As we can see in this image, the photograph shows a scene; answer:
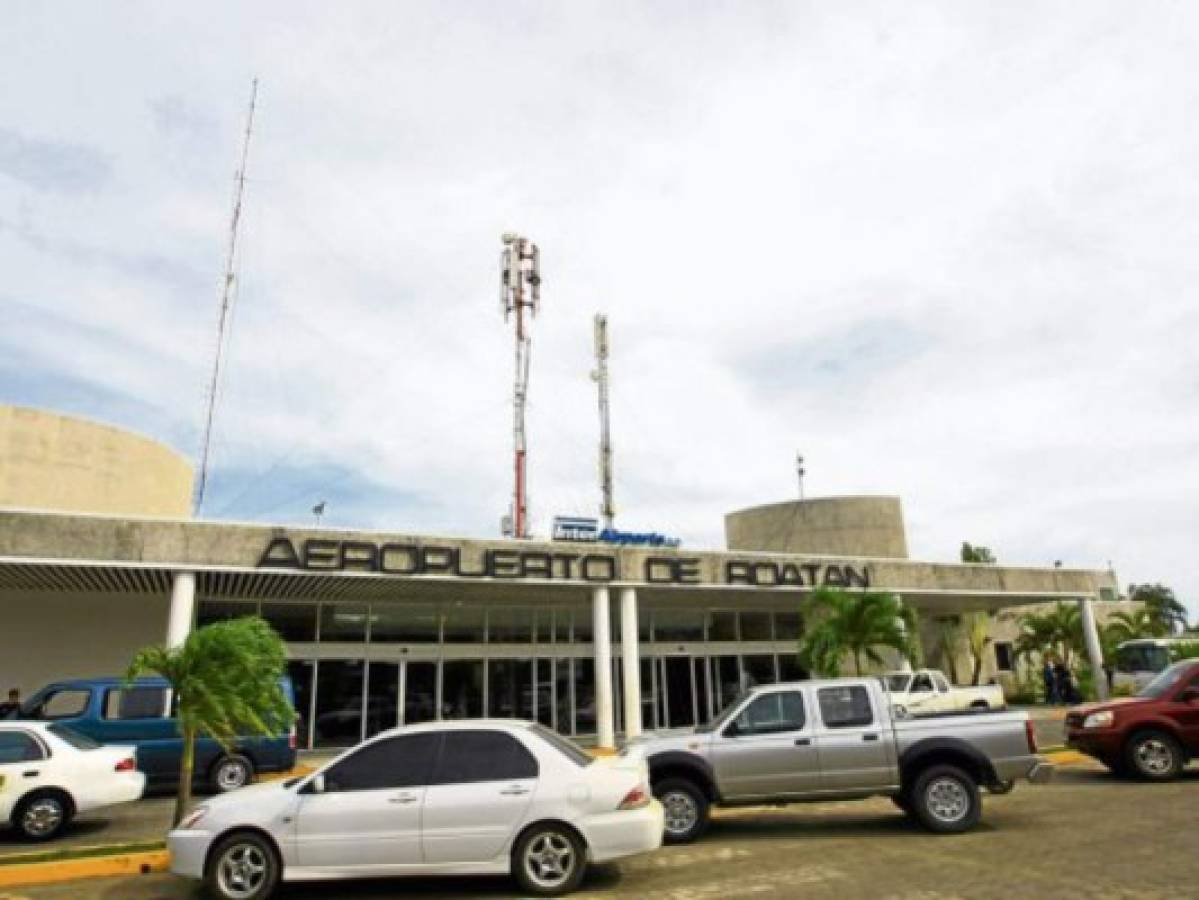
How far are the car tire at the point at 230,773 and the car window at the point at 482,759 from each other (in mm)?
9153

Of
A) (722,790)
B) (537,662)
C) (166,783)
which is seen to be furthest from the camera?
(537,662)

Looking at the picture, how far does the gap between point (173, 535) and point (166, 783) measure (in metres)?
5.00

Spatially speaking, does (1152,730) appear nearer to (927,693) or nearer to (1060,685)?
(927,693)

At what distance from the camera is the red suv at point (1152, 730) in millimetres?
12469

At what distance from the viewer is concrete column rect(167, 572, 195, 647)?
677 inches

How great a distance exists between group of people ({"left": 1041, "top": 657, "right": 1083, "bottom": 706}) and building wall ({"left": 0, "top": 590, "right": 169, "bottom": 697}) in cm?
2932

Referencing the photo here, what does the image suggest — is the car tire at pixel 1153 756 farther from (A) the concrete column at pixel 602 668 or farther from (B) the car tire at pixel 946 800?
(A) the concrete column at pixel 602 668

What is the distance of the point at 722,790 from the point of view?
32.3 feet

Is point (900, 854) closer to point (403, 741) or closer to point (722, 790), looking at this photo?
point (722, 790)

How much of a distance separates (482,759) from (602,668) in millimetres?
14593

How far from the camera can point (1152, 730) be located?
12.6 m

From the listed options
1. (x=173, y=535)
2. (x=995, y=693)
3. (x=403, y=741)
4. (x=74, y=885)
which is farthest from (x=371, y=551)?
(x=995, y=693)

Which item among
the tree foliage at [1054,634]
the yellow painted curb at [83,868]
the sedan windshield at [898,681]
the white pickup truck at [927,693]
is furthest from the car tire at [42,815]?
the tree foliage at [1054,634]

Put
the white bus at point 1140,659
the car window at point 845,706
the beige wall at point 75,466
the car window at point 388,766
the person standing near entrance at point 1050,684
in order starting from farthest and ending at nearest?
the white bus at point 1140,659
the person standing near entrance at point 1050,684
the beige wall at point 75,466
the car window at point 845,706
the car window at point 388,766
